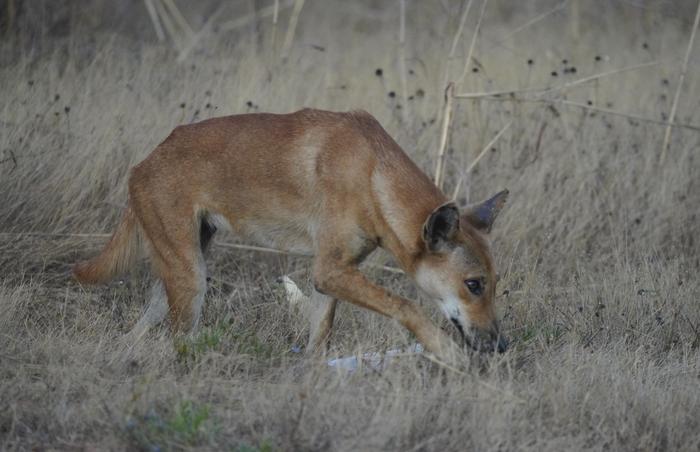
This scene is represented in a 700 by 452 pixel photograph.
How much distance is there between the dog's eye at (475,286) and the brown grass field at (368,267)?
374 millimetres

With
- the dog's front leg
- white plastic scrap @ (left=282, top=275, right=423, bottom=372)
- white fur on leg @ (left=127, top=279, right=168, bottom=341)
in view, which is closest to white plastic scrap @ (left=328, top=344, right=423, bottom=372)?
white plastic scrap @ (left=282, top=275, right=423, bottom=372)

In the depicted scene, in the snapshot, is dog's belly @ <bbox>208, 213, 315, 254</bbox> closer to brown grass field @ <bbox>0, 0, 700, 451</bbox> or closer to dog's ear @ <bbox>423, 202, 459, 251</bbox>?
brown grass field @ <bbox>0, 0, 700, 451</bbox>

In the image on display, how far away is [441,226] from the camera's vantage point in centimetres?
520

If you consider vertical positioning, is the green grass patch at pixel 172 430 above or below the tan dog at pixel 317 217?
below

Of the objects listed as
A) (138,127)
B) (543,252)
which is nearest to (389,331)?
(543,252)

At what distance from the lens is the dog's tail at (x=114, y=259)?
622cm

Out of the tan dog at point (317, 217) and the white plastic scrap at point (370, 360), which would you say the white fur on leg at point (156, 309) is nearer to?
the tan dog at point (317, 217)

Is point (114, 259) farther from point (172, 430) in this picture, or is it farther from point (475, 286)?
point (475, 286)

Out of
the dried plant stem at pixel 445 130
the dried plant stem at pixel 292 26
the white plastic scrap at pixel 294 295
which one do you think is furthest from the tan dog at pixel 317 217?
the dried plant stem at pixel 292 26

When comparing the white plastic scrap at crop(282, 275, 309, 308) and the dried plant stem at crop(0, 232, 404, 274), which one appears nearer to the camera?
the white plastic scrap at crop(282, 275, 309, 308)

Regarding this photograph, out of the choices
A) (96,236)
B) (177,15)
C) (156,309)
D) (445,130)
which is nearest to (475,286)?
(156,309)

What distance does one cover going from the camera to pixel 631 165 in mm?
8867

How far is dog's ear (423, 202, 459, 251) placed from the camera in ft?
16.6

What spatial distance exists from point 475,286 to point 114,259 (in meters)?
2.37
